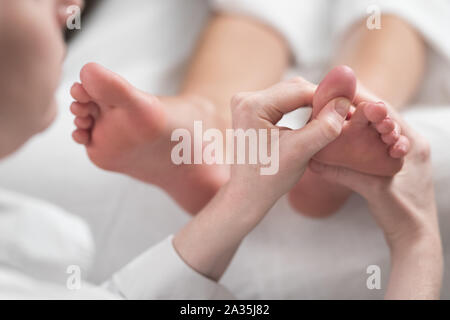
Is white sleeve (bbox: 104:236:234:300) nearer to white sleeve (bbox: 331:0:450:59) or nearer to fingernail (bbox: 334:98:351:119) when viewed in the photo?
fingernail (bbox: 334:98:351:119)

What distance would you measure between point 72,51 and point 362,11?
1.19 feet

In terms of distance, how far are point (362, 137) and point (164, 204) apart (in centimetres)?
27

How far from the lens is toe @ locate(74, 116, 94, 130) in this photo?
491mm

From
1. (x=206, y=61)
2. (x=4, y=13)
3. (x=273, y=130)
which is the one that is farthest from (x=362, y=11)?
(x=4, y=13)

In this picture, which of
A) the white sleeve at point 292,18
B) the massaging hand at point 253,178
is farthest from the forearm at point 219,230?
the white sleeve at point 292,18

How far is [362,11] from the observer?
67cm

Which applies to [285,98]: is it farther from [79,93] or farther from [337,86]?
[79,93]

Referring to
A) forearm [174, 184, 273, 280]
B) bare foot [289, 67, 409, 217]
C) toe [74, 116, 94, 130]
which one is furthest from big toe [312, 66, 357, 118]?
toe [74, 116, 94, 130]

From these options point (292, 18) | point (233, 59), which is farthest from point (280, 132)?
point (292, 18)

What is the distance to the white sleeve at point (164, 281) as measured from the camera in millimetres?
496

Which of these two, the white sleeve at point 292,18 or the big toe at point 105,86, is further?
the white sleeve at point 292,18

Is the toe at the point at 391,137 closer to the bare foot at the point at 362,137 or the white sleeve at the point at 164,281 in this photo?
the bare foot at the point at 362,137

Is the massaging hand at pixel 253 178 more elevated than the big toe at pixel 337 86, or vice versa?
the big toe at pixel 337 86
